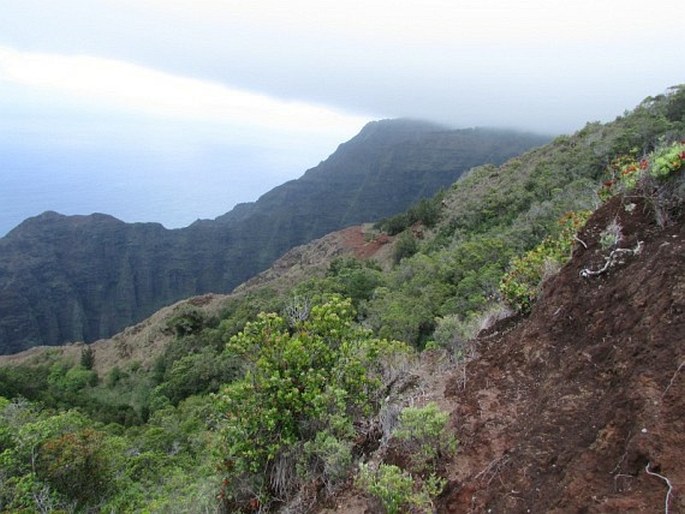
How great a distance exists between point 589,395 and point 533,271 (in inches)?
141

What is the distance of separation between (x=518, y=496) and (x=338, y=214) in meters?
131

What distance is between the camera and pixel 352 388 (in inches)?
221

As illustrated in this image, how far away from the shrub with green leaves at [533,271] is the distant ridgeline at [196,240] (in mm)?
98499

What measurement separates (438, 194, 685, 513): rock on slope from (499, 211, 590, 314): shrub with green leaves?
74cm

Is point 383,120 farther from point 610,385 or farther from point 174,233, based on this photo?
point 610,385

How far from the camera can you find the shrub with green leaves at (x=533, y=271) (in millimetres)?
6570

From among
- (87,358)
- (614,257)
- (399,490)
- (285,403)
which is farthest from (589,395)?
(87,358)

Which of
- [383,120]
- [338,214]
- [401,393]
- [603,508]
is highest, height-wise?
[383,120]

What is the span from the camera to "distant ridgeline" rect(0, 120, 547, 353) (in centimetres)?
9694

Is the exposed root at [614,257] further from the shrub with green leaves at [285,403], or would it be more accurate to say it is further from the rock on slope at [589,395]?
the shrub with green leaves at [285,403]

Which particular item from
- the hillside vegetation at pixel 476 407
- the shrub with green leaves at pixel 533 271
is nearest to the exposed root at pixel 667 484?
the hillside vegetation at pixel 476 407

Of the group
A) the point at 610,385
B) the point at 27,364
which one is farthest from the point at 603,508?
the point at 27,364

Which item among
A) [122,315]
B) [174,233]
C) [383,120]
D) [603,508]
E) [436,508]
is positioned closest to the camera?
[603,508]

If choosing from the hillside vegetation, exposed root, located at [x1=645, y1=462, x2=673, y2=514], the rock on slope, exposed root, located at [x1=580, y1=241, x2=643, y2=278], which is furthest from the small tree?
exposed root, located at [x1=645, y1=462, x2=673, y2=514]
